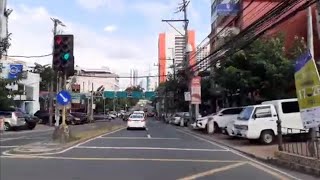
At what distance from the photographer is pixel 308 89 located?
1633cm

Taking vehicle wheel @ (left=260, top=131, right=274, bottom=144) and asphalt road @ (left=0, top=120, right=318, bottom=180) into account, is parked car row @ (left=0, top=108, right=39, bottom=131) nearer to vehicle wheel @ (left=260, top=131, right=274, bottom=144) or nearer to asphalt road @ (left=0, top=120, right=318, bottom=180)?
vehicle wheel @ (left=260, top=131, right=274, bottom=144)

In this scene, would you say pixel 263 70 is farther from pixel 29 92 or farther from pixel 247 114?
pixel 29 92

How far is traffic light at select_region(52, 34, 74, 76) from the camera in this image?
2175cm

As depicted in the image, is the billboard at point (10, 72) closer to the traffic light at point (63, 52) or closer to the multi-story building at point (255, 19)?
the multi-story building at point (255, 19)

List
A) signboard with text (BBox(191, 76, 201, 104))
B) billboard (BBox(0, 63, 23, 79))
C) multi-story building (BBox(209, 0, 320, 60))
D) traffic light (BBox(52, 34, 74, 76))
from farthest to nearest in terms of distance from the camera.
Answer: billboard (BBox(0, 63, 23, 79)) → signboard with text (BBox(191, 76, 201, 104)) → multi-story building (BBox(209, 0, 320, 60)) → traffic light (BBox(52, 34, 74, 76))

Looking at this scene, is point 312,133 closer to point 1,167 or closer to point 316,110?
point 316,110

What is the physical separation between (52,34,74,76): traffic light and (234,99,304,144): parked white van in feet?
30.2

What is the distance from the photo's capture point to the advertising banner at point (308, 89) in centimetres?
1588

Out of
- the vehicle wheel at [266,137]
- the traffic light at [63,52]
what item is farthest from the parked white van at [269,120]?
the traffic light at [63,52]

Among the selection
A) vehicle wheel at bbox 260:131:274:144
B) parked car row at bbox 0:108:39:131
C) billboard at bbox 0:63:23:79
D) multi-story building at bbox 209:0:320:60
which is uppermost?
multi-story building at bbox 209:0:320:60

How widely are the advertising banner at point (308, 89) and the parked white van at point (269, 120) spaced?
888 cm

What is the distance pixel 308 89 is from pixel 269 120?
9.75 meters

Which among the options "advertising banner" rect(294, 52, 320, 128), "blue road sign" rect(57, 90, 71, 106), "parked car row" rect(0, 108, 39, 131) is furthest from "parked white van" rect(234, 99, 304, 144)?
"parked car row" rect(0, 108, 39, 131)

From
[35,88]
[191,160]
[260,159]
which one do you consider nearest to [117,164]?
[191,160]
